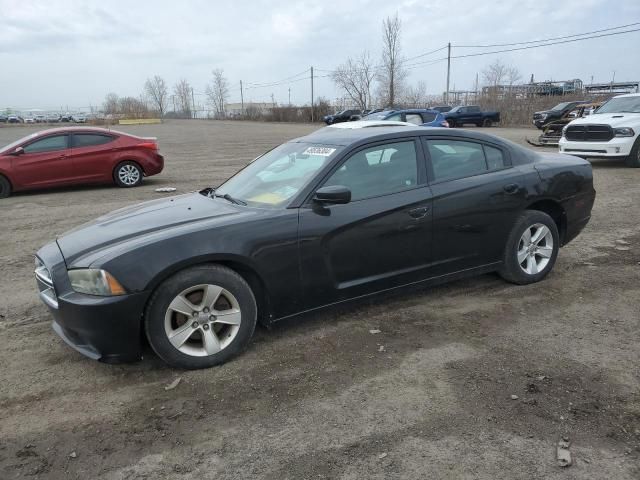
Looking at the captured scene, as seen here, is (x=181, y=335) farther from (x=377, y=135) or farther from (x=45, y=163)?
(x=45, y=163)

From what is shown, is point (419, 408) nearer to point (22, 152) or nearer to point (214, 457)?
point (214, 457)

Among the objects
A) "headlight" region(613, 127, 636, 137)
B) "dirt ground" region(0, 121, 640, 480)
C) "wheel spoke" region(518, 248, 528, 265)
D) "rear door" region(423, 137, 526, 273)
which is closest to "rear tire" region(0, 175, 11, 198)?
"dirt ground" region(0, 121, 640, 480)

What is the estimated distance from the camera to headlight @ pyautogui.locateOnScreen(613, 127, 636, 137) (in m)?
12.5

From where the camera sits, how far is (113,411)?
312cm

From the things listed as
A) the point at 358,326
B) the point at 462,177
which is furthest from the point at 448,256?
the point at 358,326

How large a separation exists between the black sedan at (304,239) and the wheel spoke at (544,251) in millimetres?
12

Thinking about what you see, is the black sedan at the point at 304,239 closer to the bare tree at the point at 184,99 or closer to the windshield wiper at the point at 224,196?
the windshield wiper at the point at 224,196

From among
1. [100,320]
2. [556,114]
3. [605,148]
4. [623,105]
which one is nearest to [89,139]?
[100,320]

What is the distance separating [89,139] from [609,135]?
12204mm

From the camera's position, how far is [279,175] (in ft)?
14.3

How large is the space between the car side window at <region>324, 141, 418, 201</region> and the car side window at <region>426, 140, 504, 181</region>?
0.21 metres

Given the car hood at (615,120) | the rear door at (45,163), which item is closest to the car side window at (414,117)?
the car hood at (615,120)

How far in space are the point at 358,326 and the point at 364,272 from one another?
17.9 inches

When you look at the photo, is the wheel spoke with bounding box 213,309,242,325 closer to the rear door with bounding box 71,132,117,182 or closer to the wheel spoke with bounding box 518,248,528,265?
the wheel spoke with bounding box 518,248,528,265
